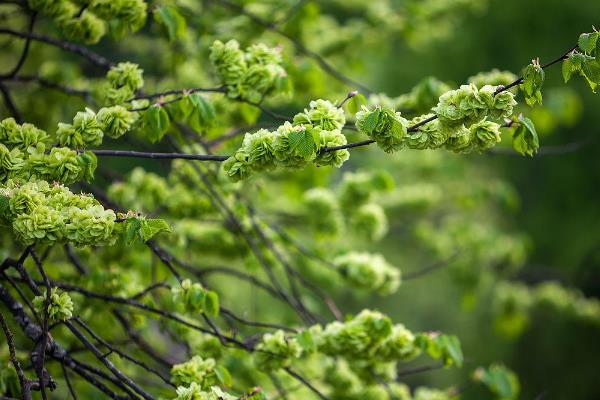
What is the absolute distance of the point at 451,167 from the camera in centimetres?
645

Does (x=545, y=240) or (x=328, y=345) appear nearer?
(x=328, y=345)

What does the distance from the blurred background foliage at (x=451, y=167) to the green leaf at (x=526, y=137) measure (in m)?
1.10

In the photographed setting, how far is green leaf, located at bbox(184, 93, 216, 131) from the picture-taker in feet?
9.46

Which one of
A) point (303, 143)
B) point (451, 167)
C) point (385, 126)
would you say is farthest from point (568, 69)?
point (451, 167)

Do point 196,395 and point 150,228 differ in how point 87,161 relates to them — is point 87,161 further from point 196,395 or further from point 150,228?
point 196,395

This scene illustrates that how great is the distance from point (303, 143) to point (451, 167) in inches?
174

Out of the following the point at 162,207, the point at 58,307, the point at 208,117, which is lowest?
the point at 58,307

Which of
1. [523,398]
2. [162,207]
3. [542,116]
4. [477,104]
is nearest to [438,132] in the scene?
[477,104]

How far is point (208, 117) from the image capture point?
2.91m

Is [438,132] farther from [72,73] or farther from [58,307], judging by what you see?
[72,73]

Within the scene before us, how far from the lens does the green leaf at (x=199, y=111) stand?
2.88 metres

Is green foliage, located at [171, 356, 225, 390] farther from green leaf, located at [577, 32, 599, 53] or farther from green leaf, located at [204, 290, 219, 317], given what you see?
green leaf, located at [577, 32, 599, 53]

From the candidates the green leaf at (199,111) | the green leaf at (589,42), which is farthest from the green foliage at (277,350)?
the green leaf at (589,42)

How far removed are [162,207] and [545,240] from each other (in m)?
6.76
